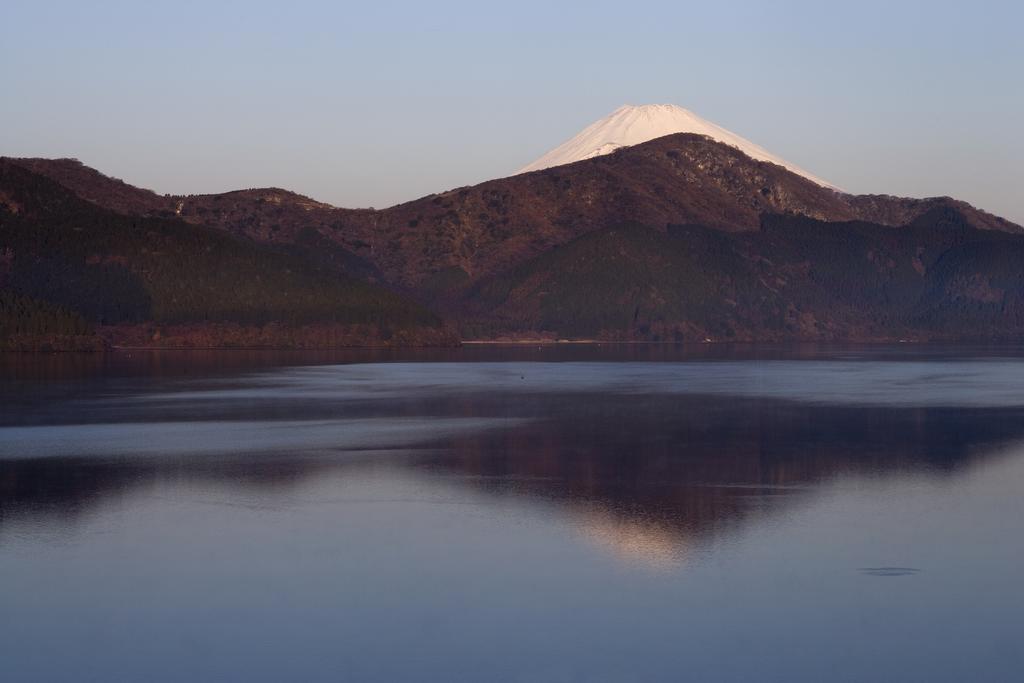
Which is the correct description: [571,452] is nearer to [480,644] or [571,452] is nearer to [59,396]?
[480,644]

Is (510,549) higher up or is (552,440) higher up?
(552,440)

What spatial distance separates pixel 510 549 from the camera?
34.8m

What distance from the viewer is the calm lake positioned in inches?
998

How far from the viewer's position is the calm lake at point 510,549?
25.4 metres

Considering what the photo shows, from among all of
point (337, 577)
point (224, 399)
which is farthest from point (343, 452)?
point (224, 399)

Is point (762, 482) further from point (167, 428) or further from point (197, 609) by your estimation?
point (167, 428)

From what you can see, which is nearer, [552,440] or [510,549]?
[510,549]

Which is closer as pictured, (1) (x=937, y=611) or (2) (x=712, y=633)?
(2) (x=712, y=633)

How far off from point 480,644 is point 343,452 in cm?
3169

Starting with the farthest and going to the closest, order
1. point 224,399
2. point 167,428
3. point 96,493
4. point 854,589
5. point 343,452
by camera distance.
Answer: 1. point 224,399
2. point 167,428
3. point 343,452
4. point 96,493
5. point 854,589

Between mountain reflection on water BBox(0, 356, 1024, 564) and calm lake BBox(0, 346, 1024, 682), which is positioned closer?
calm lake BBox(0, 346, 1024, 682)

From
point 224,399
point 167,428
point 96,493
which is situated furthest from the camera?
point 224,399

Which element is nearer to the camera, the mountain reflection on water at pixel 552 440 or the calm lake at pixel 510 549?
the calm lake at pixel 510 549

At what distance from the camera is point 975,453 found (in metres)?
57.3
